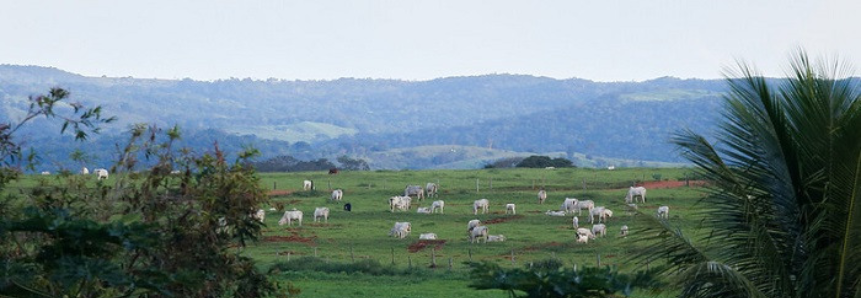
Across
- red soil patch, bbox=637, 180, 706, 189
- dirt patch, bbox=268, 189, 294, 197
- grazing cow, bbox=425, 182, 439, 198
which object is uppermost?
red soil patch, bbox=637, 180, 706, 189

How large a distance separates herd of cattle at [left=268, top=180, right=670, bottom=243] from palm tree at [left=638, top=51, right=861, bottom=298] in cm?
3582

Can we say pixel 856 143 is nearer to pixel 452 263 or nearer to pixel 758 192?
pixel 758 192

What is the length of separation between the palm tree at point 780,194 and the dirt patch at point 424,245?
37.3 metres

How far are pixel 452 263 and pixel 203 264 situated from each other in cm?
3122

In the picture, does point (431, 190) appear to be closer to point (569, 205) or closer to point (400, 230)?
point (569, 205)

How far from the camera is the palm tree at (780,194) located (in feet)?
51.4

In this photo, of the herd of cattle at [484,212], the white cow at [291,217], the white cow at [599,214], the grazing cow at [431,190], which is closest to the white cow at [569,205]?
the herd of cattle at [484,212]

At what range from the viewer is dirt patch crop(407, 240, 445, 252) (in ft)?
178

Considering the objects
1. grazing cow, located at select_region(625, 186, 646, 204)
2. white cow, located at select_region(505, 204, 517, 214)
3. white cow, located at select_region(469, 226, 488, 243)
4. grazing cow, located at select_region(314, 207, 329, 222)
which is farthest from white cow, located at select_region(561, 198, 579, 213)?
grazing cow, located at select_region(314, 207, 329, 222)

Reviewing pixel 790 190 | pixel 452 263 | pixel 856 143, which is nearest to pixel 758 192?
pixel 790 190

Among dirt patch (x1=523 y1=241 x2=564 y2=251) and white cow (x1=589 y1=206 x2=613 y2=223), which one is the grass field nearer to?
dirt patch (x1=523 y1=241 x2=564 y2=251)

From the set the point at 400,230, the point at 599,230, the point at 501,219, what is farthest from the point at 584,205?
the point at 400,230

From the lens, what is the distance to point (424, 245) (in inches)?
2167

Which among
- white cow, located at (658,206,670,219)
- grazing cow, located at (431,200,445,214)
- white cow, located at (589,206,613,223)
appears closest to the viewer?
white cow, located at (658,206,670,219)
